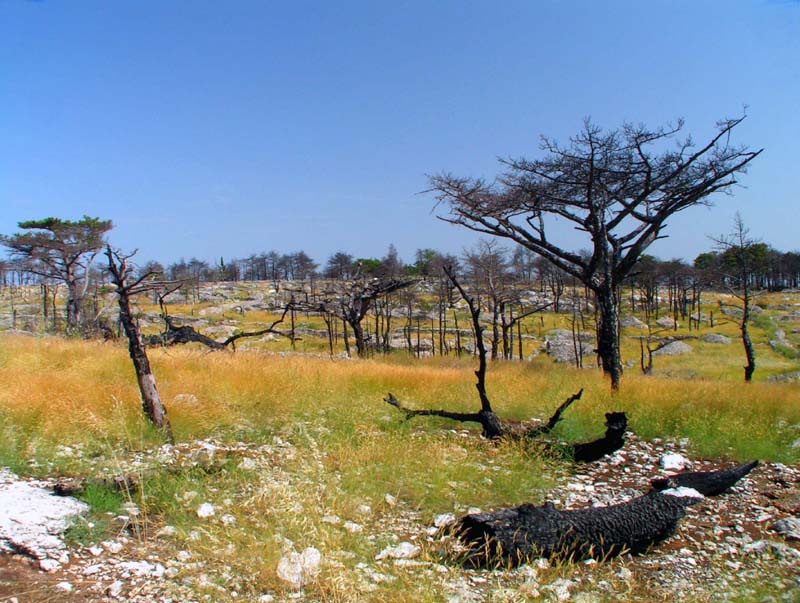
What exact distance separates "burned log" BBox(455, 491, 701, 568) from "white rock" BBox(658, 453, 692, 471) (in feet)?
7.06

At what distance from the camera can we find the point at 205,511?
4.28 m

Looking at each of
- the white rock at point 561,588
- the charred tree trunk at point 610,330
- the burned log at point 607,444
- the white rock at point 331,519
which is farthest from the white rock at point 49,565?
the charred tree trunk at point 610,330

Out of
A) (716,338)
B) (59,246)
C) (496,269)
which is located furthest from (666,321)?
(59,246)

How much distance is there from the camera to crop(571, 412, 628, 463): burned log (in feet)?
21.9

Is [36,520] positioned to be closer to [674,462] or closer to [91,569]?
[91,569]

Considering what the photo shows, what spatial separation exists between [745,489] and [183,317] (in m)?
52.4

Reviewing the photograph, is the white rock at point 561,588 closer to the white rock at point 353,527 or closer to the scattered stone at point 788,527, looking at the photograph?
the white rock at point 353,527

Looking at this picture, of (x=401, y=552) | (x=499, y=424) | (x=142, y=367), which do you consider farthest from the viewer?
(x=499, y=424)

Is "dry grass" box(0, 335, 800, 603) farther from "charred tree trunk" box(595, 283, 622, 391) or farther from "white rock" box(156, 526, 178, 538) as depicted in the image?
"charred tree trunk" box(595, 283, 622, 391)

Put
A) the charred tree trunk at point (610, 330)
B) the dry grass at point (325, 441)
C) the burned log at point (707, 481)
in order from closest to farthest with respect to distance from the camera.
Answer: the dry grass at point (325, 441)
the burned log at point (707, 481)
the charred tree trunk at point (610, 330)

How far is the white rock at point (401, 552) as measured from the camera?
390 centimetres

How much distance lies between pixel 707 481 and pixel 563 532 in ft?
8.20

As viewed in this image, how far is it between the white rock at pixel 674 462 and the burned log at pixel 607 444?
25.3 inches

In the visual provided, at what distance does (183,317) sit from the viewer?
5197cm
